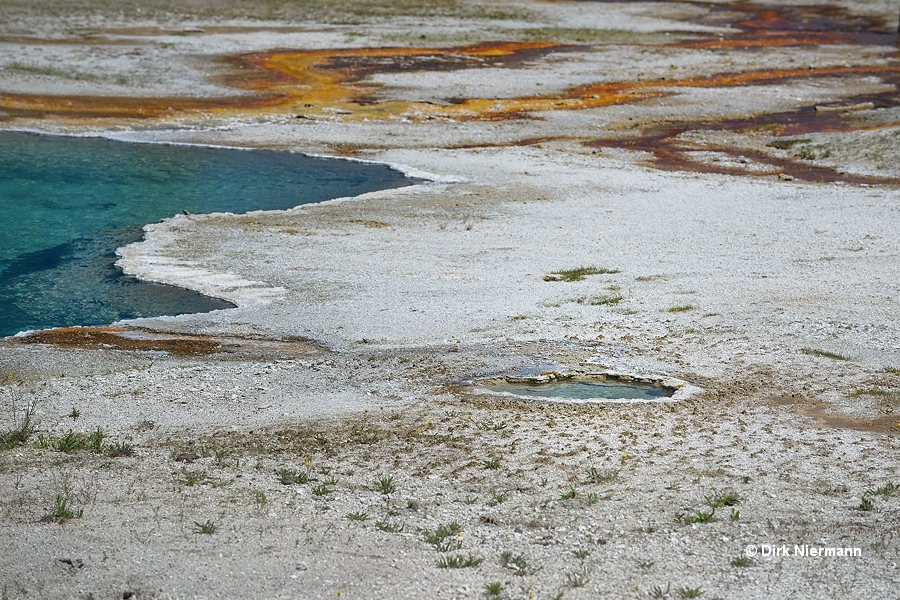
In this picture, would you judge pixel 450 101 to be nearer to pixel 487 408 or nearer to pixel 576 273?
pixel 576 273

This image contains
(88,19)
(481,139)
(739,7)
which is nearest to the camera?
(481,139)

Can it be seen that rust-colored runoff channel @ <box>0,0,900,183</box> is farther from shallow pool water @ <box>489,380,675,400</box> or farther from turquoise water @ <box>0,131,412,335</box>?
shallow pool water @ <box>489,380,675,400</box>

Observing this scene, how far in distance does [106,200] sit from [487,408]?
15.6m

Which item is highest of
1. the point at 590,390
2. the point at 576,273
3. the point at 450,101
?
Result: the point at 450,101

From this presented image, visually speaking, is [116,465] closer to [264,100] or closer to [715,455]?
[715,455]

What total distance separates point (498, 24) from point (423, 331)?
142ft

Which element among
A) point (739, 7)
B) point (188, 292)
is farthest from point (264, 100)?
point (739, 7)

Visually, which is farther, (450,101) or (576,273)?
(450,101)

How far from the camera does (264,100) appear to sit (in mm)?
36406

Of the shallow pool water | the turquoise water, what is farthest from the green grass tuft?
the turquoise water

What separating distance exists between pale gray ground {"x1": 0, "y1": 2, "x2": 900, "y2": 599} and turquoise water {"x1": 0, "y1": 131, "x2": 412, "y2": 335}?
1000 millimetres

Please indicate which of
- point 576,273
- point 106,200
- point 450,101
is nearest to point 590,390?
point 576,273

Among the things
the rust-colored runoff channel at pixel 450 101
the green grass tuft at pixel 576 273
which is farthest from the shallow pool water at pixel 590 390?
the rust-colored runoff channel at pixel 450 101

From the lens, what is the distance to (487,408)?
1288 centimetres
